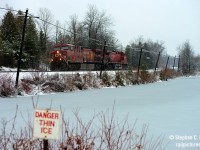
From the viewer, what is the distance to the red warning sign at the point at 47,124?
2605 millimetres

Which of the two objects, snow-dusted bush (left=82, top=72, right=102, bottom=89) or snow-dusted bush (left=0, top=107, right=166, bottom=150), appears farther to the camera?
snow-dusted bush (left=82, top=72, right=102, bottom=89)

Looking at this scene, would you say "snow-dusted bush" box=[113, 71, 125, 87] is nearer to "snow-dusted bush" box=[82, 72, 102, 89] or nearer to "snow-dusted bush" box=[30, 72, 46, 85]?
"snow-dusted bush" box=[82, 72, 102, 89]

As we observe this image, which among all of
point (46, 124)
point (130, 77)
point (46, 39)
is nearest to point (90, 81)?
point (130, 77)

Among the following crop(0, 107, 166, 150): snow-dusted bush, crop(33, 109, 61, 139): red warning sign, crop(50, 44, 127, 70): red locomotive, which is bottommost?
crop(0, 107, 166, 150): snow-dusted bush

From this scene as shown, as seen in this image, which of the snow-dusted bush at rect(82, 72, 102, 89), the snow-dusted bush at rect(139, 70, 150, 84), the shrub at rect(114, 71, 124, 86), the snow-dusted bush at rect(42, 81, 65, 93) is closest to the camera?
the snow-dusted bush at rect(42, 81, 65, 93)

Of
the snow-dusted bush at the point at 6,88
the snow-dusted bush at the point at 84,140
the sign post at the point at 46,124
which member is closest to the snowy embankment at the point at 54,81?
the snow-dusted bush at the point at 6,88

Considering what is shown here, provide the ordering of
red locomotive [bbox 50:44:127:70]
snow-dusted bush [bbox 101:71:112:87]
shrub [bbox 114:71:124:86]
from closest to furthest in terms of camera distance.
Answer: snow-dusted bush [bbox 101:71:112:87]
shrub [bbox 114:71:124:86]
red locomotive [bbox 50:44:127:70]

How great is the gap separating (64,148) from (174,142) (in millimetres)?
2875

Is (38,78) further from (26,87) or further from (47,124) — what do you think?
(47,124)

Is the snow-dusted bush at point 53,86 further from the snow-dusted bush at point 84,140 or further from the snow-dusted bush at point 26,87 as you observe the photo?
the snow-dusted bush at point 84,140

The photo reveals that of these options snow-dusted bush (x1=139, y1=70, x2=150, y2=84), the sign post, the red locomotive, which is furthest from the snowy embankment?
the sign post

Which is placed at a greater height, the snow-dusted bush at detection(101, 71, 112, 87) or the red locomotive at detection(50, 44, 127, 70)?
the red locomotive at detection(50, 44, 127, 70)

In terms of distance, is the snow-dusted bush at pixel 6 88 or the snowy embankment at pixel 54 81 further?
the snowy embankment at pixel 54 81

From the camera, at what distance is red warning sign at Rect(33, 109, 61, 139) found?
2.61 metres
